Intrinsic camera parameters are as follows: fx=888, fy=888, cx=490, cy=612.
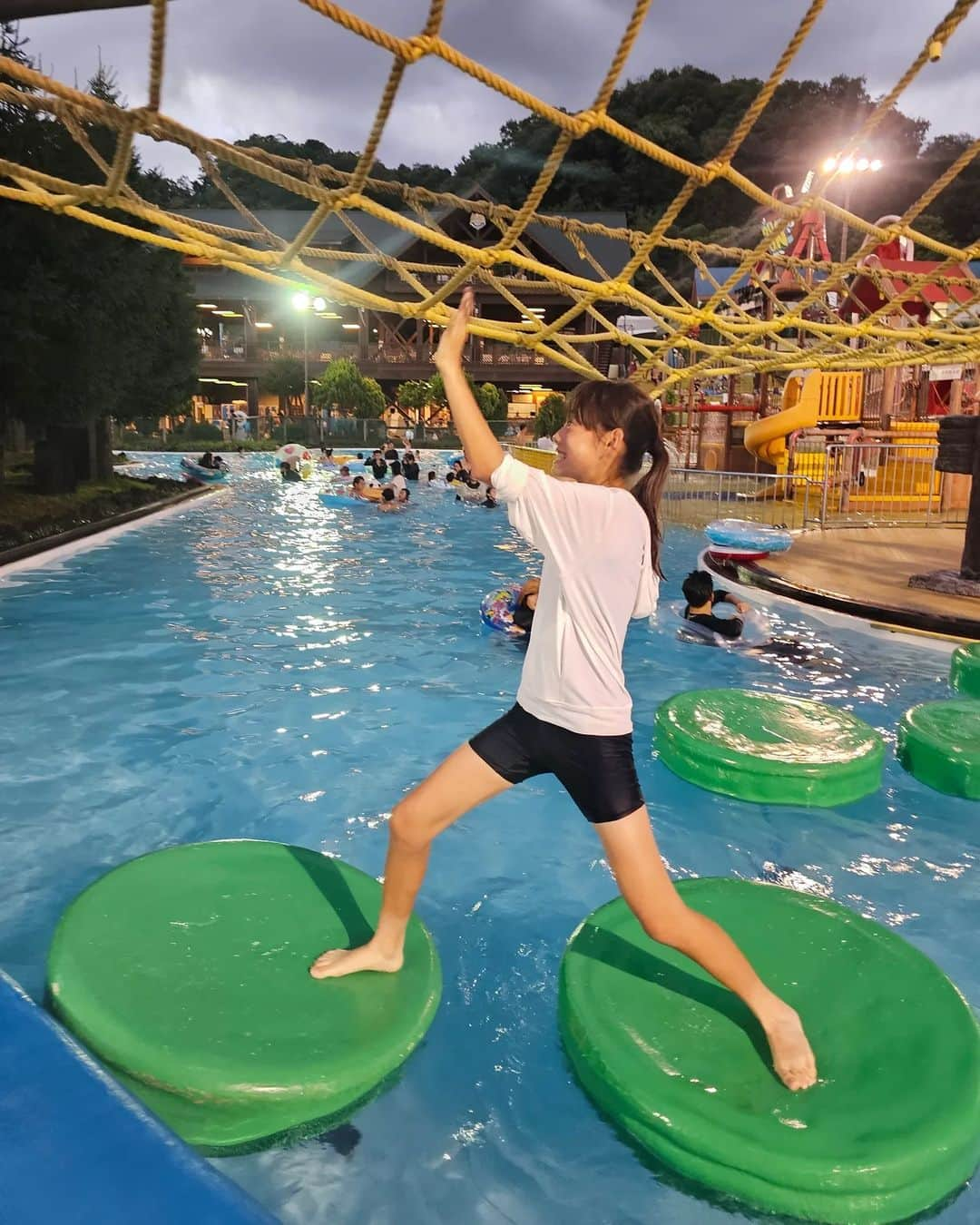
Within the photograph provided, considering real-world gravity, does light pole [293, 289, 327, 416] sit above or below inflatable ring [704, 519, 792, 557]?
above

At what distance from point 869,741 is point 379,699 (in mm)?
3379

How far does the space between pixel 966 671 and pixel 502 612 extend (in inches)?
152

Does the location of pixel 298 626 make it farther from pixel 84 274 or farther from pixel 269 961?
pixel 84 274

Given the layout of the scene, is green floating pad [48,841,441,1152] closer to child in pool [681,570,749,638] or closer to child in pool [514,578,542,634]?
child in pool [514,578,542,634]

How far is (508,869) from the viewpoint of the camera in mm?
4191

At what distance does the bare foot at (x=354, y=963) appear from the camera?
2.81m

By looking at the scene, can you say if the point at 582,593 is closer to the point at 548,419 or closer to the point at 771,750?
the point at 771,750

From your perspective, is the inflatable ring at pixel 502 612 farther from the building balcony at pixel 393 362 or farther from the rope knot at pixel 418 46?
the building balcony at pixel 393 362

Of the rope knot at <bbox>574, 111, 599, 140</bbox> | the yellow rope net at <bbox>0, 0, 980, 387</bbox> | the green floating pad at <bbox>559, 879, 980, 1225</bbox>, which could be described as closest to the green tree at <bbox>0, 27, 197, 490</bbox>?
the yellow rope net at <bbox>0, 0, 980, 387</bbox>

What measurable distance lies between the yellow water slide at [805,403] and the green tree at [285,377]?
26.2m

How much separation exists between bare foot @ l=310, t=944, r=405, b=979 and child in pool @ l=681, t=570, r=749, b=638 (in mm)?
5810

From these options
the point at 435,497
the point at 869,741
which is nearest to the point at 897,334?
the point at 869,741

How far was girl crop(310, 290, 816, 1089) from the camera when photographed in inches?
87.5

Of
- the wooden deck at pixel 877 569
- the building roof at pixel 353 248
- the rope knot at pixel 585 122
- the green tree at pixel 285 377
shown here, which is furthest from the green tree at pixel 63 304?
the building roof at pixel 353 248
